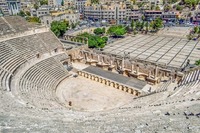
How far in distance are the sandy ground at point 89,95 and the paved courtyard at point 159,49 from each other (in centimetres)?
1800

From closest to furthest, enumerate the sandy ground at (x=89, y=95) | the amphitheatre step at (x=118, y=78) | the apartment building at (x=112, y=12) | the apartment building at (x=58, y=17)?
the sandy ground at (x=89, y=95)
the amphitheatre step at (x=118, y=78)
the apartment building at (x=58, y=17)
the apartment building at (x=112, y=12)

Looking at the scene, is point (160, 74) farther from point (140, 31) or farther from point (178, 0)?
point (178, 0)

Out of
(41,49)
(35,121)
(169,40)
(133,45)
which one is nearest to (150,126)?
(35,121)

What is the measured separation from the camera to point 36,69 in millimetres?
29844

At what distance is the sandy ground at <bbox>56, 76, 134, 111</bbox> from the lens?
25734mm

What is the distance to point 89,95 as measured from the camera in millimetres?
28375

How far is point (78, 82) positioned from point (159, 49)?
2997 centimetres

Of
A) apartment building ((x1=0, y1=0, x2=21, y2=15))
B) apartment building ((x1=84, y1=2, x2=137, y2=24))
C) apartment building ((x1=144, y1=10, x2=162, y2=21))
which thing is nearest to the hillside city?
apartment building ((x1=84, y1=2, x2=137, y2=24))

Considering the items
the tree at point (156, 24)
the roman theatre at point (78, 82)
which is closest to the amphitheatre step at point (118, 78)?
the roman theatre at point (78, 82)

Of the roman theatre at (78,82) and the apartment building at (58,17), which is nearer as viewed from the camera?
the roman theatre at (78,82)

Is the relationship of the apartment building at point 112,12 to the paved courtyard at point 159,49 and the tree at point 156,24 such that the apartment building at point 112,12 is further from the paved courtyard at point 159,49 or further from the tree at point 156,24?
the paved courtyard at point 159,49

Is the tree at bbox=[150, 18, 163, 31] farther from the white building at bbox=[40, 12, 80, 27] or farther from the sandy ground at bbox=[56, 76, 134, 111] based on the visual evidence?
the sandy ground at bbox=[56, 76, 134, 111]

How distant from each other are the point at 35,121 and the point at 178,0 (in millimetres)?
142474

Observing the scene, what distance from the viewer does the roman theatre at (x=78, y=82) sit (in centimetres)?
1433
